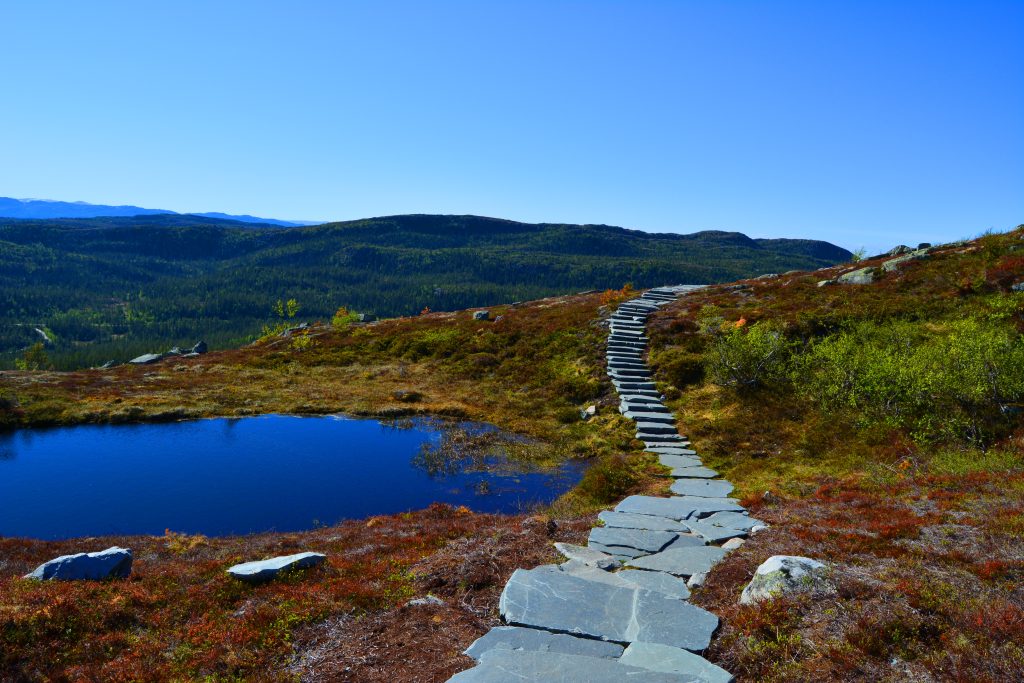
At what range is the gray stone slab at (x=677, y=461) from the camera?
20297mm

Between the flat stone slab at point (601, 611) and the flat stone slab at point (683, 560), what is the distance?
1400 mm

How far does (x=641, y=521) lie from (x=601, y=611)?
5.07m

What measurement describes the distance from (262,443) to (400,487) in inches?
371

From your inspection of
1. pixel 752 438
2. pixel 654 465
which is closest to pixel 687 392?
pixel 752 438

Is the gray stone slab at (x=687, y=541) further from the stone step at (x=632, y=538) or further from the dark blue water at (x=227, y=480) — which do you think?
the dark blue water at (x=227, y=480)

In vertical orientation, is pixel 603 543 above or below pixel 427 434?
above

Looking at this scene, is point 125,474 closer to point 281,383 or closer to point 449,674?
point 281,383

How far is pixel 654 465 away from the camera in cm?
2058

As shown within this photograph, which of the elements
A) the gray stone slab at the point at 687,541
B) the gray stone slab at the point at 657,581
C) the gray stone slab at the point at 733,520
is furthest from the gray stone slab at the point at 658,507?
the gray stone slab at the point at 657,581

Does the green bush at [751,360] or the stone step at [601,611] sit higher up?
the green bush at [751,360]

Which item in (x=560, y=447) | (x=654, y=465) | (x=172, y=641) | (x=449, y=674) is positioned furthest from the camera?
(x=560, y=447)

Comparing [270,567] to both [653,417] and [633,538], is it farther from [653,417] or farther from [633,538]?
[653,417]

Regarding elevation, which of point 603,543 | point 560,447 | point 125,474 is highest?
point 603,543

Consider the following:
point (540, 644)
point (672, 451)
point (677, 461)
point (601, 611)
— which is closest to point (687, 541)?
point (601, 611)
